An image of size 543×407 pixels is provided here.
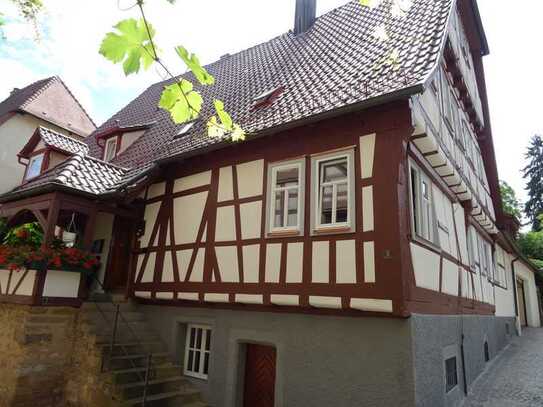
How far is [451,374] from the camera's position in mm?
7035

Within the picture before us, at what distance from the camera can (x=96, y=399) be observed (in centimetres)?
658

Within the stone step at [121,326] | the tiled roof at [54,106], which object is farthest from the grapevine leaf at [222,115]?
the tiled roof at [54,106]

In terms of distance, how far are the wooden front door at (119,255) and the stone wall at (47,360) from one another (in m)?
2.04

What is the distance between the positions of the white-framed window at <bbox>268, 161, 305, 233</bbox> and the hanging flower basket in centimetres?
394

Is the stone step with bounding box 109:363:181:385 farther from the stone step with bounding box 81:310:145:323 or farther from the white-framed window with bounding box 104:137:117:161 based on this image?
the white-framed window with bounding box 104:137:117:161

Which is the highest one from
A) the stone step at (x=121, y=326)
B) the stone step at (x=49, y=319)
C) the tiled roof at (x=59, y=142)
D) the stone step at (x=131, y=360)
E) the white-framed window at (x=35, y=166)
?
the tiled roof at (x=59, y=142)

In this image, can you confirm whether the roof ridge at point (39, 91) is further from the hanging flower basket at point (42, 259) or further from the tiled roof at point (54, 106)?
the hanging flower basket at point (42, 259)

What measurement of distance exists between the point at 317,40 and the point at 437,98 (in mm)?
4250

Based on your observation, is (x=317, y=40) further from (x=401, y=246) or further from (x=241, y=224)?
→ (x=401, y=246)

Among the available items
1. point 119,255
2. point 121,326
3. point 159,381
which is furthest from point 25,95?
point 159,381

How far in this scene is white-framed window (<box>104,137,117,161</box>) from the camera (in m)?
12.8

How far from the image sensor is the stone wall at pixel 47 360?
265 inches

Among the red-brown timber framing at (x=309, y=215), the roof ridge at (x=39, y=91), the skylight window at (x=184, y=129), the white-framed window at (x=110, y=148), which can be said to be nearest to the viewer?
the red-brown timber framing at (x=309, y=215)

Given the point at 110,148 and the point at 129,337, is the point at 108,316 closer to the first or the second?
the point at 129,337
